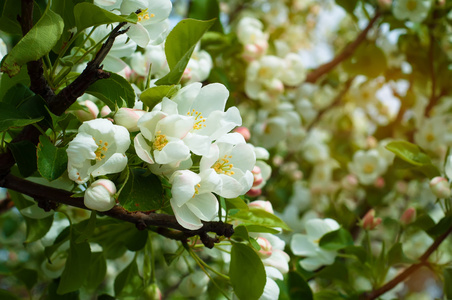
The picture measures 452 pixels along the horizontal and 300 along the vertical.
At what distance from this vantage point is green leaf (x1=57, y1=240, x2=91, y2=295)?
76 centimetres

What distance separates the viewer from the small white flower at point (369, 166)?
1.58m

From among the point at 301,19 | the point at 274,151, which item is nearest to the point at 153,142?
the point at 274,151

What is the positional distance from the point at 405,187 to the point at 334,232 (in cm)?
113

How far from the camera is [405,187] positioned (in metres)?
1.95

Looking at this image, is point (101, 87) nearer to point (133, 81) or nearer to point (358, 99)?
point (133, 81)

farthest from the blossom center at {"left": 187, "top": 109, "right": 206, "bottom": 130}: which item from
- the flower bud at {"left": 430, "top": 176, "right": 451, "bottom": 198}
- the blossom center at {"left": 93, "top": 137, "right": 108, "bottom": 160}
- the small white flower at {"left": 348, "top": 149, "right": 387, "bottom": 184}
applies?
the small white flower at {"left": 348, "top": 149, "right": 387, "bottom": 184}

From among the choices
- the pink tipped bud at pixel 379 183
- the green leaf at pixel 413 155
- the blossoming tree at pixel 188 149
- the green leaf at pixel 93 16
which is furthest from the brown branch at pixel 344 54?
the green leaf at pixel 93 16

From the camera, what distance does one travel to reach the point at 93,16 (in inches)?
22.1

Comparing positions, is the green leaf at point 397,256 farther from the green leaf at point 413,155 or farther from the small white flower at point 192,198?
the small white flower at point 192,198

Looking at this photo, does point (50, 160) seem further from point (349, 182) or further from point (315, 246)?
point (349, 182)

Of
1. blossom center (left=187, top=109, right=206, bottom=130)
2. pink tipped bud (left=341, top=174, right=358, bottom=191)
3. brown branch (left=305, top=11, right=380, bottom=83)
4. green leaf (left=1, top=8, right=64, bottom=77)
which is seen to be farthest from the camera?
pink tipped bud (left=341, top=174, right=358, bottom=191)

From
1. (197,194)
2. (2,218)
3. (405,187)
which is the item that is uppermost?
(197,194)

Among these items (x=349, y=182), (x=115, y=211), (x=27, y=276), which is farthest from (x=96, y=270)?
(x=349, y=182)

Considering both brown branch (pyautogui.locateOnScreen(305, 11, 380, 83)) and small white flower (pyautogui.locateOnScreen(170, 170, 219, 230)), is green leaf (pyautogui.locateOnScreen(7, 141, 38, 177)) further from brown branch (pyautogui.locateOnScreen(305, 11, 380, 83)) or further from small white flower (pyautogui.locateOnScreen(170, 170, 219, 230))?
brown branch (pyautogui.locateOnScreen(305, 11, 380, 83))
